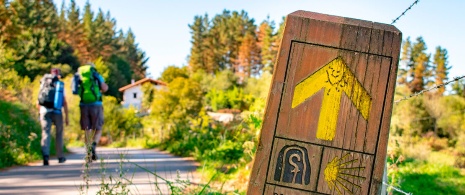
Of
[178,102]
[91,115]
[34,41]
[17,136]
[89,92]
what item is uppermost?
[34,41]

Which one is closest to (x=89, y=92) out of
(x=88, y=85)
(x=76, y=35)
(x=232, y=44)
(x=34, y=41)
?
(x=88, y=85)

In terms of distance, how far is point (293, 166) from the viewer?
205 centimetres

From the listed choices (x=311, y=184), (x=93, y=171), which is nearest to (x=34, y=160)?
(x=93, y=171)

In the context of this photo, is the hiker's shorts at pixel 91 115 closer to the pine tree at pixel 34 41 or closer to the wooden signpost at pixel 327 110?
the wooden signpost at pixel 327 110

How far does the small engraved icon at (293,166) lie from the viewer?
80.5 inches

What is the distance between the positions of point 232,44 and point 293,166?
8335 cm

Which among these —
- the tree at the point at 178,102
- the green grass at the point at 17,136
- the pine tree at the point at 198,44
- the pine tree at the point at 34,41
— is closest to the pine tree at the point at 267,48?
the pine tree at the point at 198,44

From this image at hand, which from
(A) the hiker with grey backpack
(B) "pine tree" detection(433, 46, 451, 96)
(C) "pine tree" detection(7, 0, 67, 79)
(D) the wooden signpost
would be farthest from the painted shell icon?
(C) "pine tree" detection(7, 0, 67, 79)

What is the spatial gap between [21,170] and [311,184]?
708cm

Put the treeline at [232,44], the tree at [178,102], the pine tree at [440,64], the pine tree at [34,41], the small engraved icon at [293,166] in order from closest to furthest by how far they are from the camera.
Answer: the small engraved icon at [293,166], the tree at [178,102], the pine tree at [440,64], the pine tree at [34,41], the treeline at [232,44]

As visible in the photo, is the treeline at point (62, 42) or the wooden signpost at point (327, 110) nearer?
the wooden signpost at point (327, 110)

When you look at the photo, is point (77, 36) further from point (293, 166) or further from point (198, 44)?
point (293, 166)

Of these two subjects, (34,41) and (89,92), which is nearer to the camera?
(89,92)

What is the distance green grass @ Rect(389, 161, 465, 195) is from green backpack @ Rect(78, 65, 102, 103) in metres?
4.40
